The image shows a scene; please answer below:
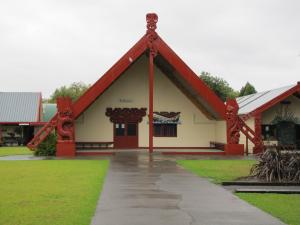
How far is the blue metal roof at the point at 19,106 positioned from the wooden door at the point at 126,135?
14.7 metres

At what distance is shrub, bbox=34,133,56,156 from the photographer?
91.8ft

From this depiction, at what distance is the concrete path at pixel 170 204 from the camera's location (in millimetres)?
9188

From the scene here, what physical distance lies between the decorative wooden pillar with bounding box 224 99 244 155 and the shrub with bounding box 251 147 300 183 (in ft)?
39.3

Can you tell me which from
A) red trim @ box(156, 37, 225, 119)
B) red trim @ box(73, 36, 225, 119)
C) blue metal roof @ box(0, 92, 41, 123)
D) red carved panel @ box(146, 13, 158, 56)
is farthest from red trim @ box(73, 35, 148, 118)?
blue metal roof @ box(0, 92, 41, 123)

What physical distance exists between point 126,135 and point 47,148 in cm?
705

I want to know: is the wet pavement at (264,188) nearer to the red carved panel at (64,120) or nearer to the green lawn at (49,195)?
the green lawn at (49,195)

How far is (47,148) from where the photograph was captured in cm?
2797

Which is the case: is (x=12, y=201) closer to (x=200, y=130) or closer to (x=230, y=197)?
(x=230, y=197)

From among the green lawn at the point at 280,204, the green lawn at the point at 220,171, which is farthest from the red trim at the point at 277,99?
the green lawn at the point at 280,204

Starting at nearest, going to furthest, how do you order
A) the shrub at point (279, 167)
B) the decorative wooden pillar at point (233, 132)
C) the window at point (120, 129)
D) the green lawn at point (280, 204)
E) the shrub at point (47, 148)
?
1. the green lawn at point (280, 204)
2. the shrub at point (279, 167)
3. the shrub at point (47, 148)
4. the decorative wooden pillar at point (233, 132)
5. the window at point (120, 129)

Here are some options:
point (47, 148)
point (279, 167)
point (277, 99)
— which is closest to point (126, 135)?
point (47, 148)

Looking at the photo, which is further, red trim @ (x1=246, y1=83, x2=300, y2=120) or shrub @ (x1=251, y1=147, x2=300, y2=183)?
red trim @ (x1=246, y1=83, x2=300, y2=120)

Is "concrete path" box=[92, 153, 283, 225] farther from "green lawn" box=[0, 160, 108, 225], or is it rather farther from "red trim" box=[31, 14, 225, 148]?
"red trim" box=[31, 14, 225, 148]

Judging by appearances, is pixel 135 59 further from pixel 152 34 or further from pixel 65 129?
pixel 65 129
